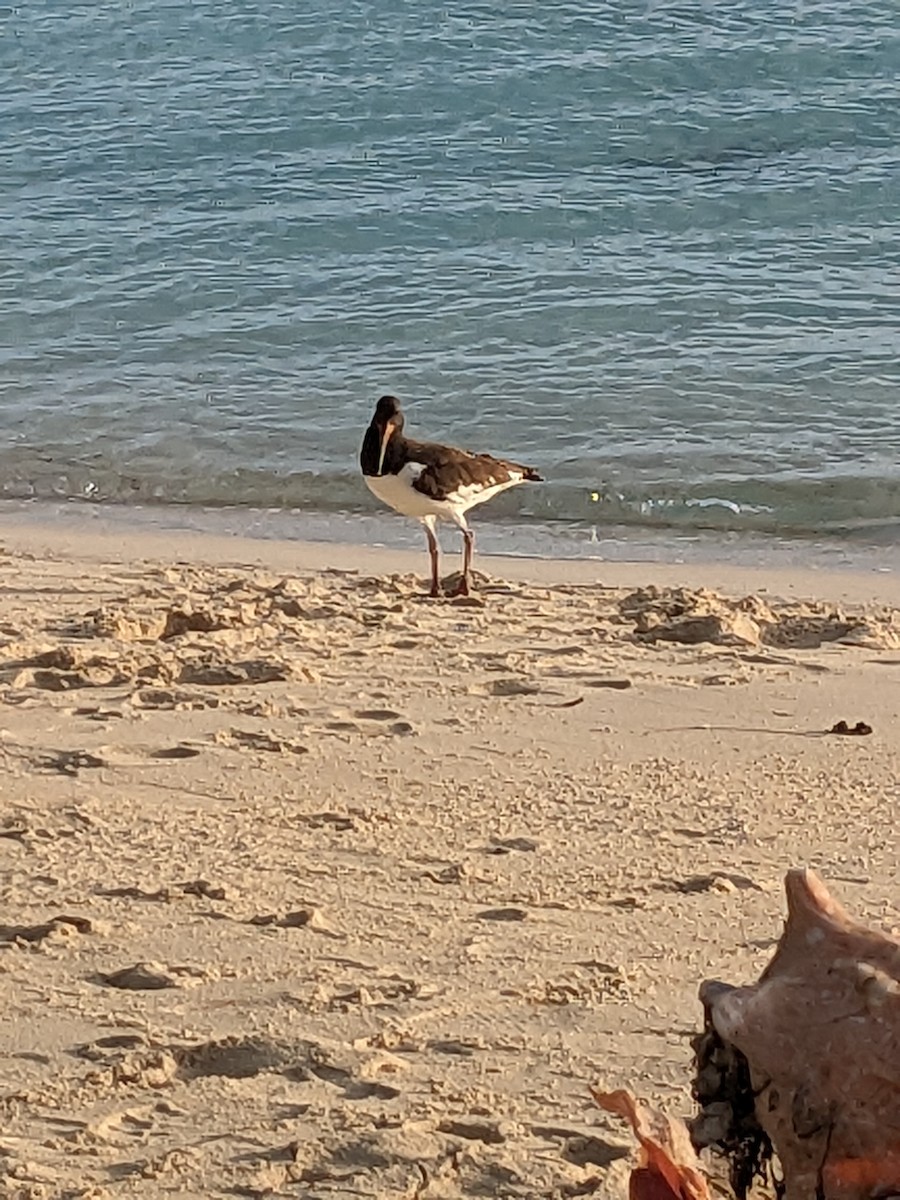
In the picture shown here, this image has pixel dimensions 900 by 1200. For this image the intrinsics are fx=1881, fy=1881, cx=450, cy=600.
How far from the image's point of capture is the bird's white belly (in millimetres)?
8391

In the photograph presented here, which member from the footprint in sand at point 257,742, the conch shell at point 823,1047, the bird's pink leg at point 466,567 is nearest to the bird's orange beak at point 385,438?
the bird's pink leg at point 466,567

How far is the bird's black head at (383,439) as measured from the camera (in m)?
8.48

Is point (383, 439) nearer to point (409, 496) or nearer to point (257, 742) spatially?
point (409, 496)

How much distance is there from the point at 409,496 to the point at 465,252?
6.08 metres

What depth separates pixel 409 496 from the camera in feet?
27.6

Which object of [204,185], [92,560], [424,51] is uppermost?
[424,51]

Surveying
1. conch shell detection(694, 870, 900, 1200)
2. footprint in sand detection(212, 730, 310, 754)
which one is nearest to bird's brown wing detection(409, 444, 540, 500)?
footprint in sand detection(212, 730, 310, 754)

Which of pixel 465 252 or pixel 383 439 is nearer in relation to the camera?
pixel 383 439

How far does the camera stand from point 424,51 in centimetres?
1927

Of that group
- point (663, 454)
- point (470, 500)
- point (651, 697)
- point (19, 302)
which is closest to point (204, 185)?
point (19, 302)

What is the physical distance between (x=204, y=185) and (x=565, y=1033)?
13607 millimetres

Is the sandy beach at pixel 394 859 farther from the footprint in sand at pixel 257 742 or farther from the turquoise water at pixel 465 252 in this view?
the turquoise water at pixel 465 252

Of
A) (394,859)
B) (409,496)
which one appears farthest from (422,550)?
(394,859)

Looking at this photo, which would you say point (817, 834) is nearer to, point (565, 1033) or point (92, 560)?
point (565, 1033)
